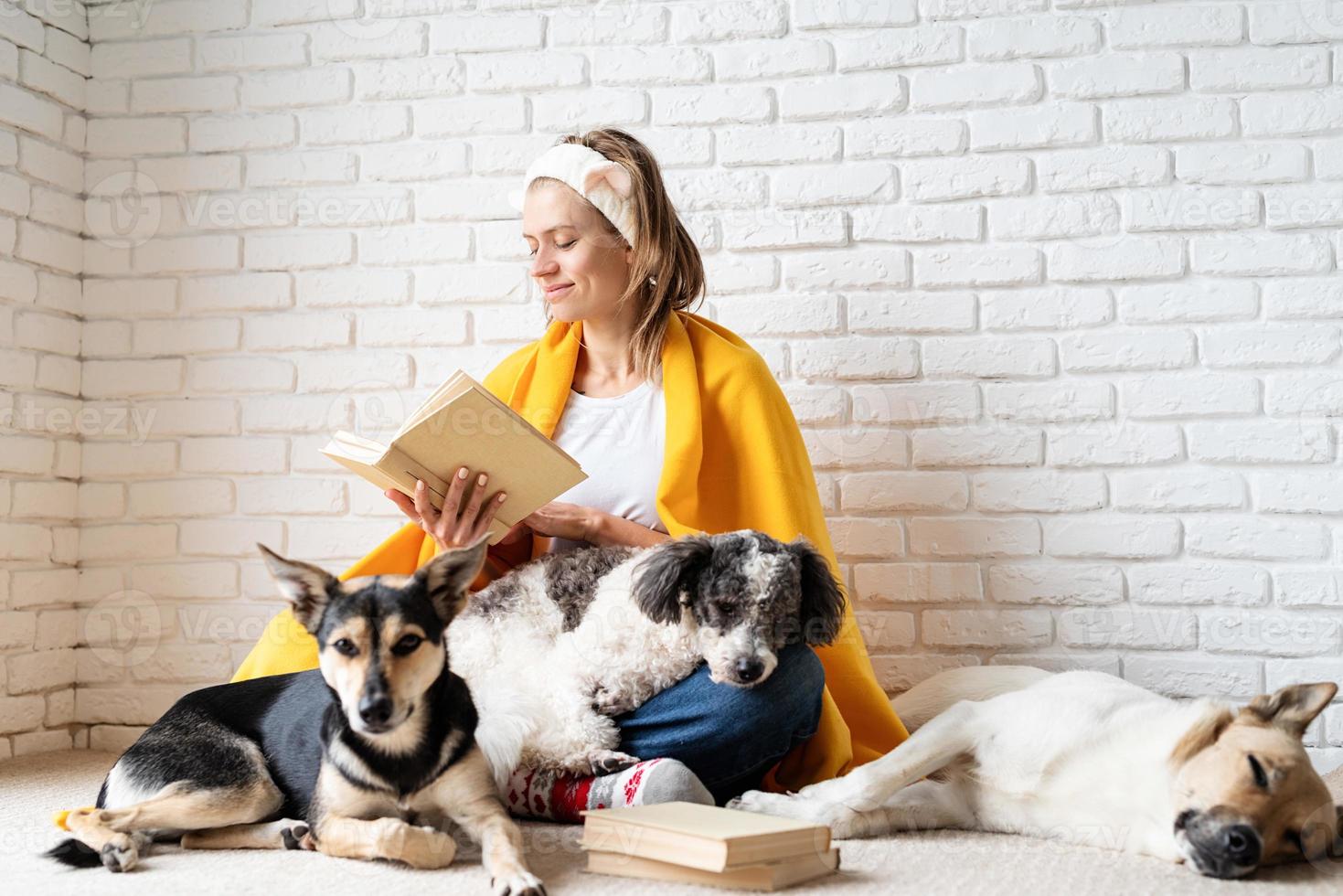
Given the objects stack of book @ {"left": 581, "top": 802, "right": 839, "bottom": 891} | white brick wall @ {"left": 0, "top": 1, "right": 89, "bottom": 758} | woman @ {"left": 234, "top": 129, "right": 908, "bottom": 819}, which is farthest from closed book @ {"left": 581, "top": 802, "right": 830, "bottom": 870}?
white brick wall @ {"left": 0, "top": 1, "right": 89, "bottom": 758}

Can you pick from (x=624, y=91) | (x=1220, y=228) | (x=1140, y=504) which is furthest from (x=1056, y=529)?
(x=624, y=91)

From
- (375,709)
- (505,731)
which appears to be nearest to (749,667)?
(505,731)

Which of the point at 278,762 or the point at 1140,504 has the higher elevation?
the point at 1140,504

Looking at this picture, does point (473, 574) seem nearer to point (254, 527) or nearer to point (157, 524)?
point (254, 527)

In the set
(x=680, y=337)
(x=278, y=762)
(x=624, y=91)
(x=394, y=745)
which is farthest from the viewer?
(x=624, y=91)

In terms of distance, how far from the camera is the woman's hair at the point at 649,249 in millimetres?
2713

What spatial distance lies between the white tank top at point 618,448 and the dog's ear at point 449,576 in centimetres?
71

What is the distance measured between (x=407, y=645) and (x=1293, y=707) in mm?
1617

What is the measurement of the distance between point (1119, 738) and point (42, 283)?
314cm

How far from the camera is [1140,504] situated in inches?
117

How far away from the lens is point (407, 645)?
178 cm

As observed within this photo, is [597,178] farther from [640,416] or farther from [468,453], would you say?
[468,453]

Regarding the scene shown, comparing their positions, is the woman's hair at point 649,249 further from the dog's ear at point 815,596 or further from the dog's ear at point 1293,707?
the dog's ear at point 1293,707

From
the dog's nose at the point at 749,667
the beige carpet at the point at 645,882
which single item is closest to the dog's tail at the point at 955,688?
the beige carpet at the point at 645,882
